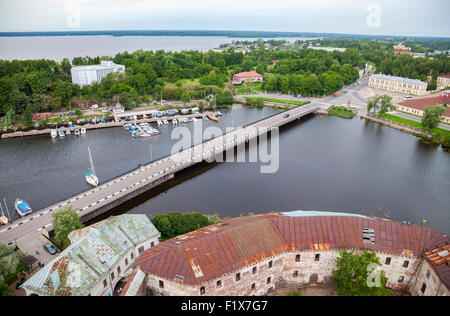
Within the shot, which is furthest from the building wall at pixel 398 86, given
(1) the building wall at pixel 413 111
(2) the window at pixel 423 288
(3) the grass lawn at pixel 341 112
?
(2) the window at pixel 423 288

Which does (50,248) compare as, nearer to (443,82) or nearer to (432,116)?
(432,116)

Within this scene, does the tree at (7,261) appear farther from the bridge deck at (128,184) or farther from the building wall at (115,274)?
the building wall at (115,274)

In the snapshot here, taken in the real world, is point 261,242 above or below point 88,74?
below

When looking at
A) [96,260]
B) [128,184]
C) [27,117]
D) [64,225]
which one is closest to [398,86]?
[128,184]

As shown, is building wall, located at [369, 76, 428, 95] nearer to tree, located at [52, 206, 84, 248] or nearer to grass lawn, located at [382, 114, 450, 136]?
grass lawn, located at [382, 114, 450, 136]

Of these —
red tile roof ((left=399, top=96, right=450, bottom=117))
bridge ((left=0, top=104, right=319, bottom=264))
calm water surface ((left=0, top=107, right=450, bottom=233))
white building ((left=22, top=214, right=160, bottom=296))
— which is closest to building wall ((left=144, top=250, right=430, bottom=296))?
white building ((left=22, top=214, right=160, bottom=296))

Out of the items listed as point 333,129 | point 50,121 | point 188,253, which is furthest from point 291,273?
point 50,121
